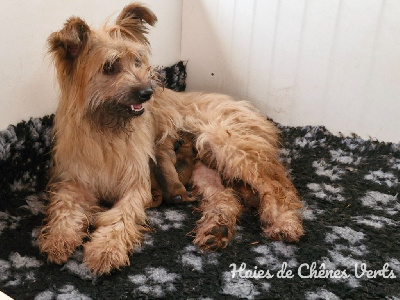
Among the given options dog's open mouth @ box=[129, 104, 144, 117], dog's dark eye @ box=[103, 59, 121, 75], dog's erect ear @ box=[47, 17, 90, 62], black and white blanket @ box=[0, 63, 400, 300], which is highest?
dog's erect ear @ box=[47, 17, 90, 62]

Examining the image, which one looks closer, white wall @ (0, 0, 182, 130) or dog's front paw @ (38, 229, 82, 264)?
dog's front paw @ (38, 229, 82, 264)

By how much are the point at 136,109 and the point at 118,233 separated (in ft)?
1.85

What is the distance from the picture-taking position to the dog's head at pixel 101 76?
76.9 inches

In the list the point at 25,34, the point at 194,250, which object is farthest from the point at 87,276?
the point at 25,34

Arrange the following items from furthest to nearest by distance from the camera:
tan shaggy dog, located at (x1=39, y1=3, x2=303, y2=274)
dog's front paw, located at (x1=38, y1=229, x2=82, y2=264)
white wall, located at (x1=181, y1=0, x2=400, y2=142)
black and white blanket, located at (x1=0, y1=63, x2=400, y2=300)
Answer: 1. white wall, located at (x1=181, y1=0, x2=400, y2=142)
2. tan shaggy dog, located at (x1=39, y1=3, x2=303, y2=274)
3. dog's front paw, located at (x1=38, y1=229, x2=82, y2=264)
4. black and white blanket, located at (x1=0, y1=63, x2=400, y2=300)

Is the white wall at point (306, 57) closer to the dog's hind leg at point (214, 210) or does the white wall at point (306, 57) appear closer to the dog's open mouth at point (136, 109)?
the dog's hind leg at point (214, 210)

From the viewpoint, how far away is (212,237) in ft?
6.47

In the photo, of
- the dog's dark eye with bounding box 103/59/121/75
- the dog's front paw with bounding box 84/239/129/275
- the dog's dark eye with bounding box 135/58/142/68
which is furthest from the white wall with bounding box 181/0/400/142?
the dog's front paw with bounding box 84/239/129/275

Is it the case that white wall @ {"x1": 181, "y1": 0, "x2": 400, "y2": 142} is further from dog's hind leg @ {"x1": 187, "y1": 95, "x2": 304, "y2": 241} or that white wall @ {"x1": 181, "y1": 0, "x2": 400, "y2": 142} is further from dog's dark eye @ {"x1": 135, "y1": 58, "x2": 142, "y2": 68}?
dog's dark eye @ {"x1": 135, "y1": 58, "x2": 142, "y2": 68}

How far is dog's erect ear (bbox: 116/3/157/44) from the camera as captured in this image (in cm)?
215

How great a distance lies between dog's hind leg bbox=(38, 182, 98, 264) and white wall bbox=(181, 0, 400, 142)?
62.3 inches

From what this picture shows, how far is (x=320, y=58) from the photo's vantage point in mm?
2961

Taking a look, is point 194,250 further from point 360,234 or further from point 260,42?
point 260,42

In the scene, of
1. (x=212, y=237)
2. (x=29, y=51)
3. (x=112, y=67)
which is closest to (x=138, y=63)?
(x=112, y=67)
